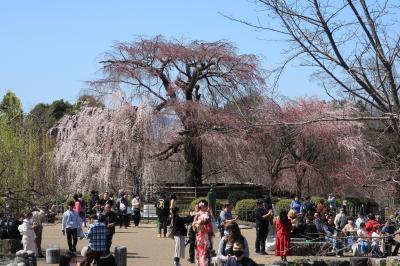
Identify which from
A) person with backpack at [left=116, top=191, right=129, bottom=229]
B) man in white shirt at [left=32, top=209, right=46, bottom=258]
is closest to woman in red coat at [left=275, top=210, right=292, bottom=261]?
man in white shirt at [left=32, top=209, right=46, bottom=258]

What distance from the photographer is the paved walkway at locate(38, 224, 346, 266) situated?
19.1m

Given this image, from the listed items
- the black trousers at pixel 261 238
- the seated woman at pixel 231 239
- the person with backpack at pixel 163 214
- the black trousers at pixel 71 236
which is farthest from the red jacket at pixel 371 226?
the seated woman at pixel 231 239

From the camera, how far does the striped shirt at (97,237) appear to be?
14.4 meters

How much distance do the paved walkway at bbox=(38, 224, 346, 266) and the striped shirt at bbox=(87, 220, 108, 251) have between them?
3.86m

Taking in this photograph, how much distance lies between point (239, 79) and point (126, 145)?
23.8ft

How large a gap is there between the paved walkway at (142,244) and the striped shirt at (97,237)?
3858mm

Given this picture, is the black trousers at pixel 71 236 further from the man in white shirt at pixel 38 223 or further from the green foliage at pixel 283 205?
the green foliage at pixel 283 205

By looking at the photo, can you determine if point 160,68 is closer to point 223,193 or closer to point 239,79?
point 239,79

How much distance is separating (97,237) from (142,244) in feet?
29.5

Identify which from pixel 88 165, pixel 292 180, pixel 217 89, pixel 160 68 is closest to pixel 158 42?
pixel 160 68

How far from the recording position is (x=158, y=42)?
39500 millimetres

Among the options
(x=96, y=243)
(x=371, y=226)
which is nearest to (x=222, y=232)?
(x=96, y=243)

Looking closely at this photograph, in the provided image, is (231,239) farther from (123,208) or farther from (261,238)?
(123,208)

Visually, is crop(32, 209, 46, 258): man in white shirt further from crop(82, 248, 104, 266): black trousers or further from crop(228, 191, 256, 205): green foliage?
crop(228, 191, 256, 205): green foliage
